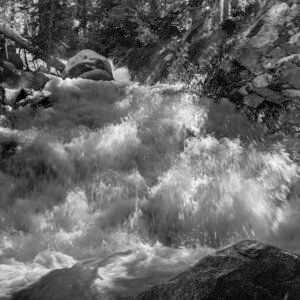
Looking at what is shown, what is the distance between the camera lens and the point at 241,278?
2994 millimetres

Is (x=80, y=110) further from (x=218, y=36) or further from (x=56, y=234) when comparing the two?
(x=218, y=36)

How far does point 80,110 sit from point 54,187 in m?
3.01

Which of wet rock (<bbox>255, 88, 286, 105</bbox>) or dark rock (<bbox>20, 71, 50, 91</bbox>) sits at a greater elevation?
wet rock (<bbox>255, 88, 286, 105</bbox>)

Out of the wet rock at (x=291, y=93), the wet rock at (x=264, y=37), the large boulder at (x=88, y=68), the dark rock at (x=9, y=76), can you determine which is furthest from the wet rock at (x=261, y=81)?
the dark rock at (x=9, y=76)

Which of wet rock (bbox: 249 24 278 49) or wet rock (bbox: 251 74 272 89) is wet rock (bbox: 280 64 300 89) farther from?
wet rock (bbox: 249 24 278 49)

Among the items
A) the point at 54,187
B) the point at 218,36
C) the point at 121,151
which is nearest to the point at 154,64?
the point at 218,36

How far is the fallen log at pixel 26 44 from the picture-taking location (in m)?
15.2

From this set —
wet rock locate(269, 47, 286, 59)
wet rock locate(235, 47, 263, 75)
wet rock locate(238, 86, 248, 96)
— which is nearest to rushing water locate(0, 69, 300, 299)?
wet rock locate(238, 86, 248, 96)

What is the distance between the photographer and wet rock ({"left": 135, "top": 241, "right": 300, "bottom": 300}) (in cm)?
290

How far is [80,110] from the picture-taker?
31.8 ft

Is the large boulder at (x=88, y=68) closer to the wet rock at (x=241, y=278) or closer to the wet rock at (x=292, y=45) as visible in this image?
the wet rock at (x=292, y=45)

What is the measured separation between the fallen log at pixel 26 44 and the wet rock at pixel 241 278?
1423 cm

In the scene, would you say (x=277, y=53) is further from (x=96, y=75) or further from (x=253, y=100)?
(x=96, y=75)

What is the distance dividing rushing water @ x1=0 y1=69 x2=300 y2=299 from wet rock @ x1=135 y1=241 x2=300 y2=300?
0.89 metres
